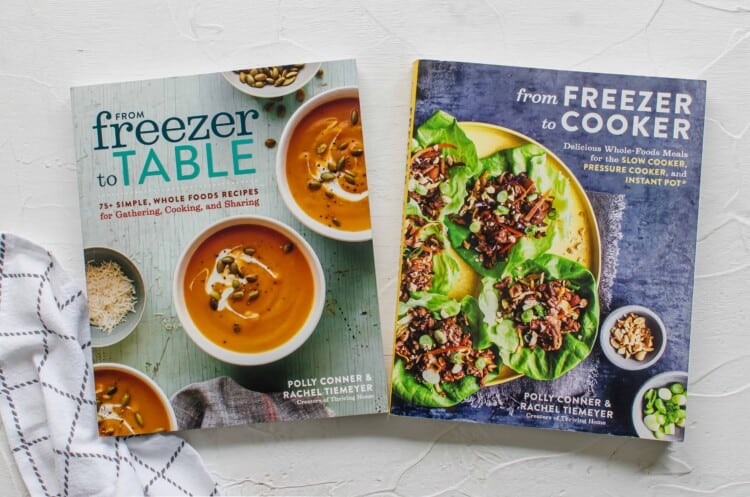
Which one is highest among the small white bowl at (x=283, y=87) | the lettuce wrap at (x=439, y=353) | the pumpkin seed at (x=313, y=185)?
the small white bowl at (x=283, y=87)

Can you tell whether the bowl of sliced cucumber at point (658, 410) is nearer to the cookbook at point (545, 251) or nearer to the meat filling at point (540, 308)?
the cookbook at point (545, 251)

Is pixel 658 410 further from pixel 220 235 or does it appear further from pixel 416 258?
pixel 220 235

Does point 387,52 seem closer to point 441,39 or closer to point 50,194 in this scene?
point 441,39

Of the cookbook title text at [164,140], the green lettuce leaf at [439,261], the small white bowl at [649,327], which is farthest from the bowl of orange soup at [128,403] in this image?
the small white bowl at [649,327]

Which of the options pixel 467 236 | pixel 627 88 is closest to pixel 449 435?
pixel 467 236

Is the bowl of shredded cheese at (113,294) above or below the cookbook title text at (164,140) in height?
below

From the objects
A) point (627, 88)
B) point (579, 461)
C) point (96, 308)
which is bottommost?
point (579, 461)

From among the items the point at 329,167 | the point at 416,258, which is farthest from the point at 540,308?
the point at 329,167
